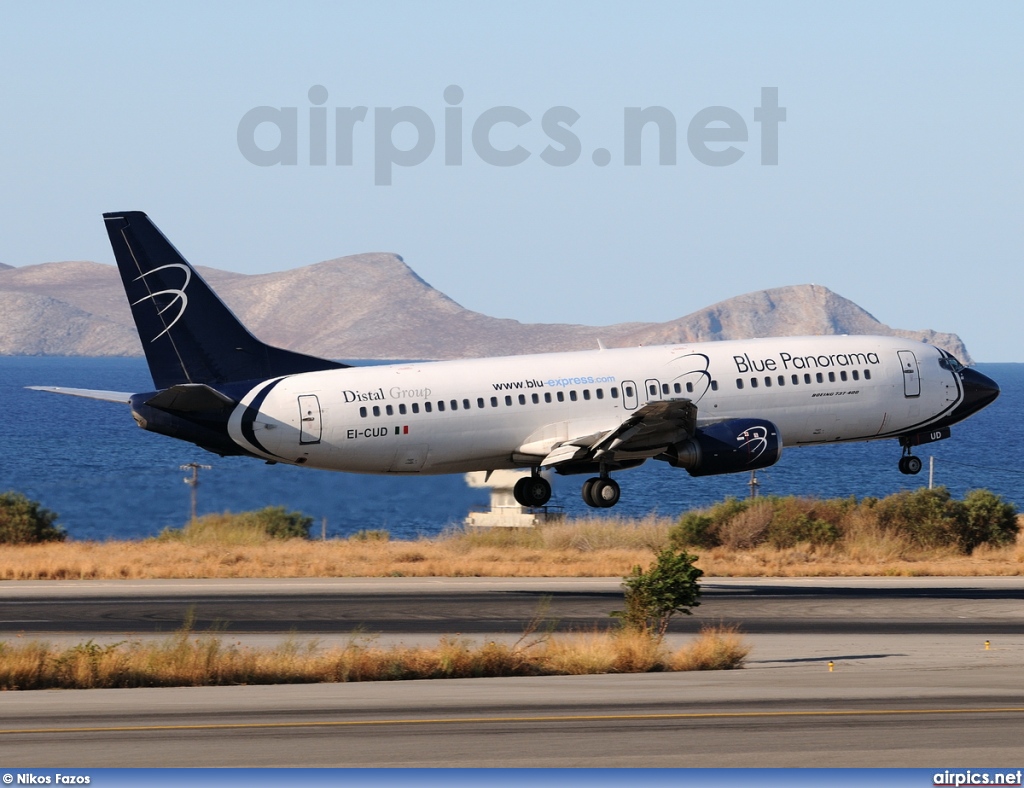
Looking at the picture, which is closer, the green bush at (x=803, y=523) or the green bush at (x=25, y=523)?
the green bush at (x=803, y=523)

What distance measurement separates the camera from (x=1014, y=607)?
45.6m

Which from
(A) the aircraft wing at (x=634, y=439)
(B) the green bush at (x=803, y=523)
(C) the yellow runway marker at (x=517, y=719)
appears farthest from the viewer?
(B) the green bush at (x=803, y=523)

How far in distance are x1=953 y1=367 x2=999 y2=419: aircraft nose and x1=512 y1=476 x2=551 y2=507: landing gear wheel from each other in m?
14.6

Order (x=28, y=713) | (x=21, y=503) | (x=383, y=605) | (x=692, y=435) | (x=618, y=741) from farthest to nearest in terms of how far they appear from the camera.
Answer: (x=21, y=503)
(x=692, y=435)
(x=383, y=605)
(x=28, y=713)
(x=618, y=741)

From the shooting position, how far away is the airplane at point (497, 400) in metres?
45.6

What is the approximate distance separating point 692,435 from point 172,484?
28.3 metres

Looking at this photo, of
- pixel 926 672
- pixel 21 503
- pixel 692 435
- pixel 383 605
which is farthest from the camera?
pixel 21 503

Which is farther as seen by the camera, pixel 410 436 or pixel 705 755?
pixel 410 436

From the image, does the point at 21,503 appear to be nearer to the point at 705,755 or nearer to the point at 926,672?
the point at 926,672

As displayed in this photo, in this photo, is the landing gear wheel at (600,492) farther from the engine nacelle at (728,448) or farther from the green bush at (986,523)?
the green bush at (986,523)

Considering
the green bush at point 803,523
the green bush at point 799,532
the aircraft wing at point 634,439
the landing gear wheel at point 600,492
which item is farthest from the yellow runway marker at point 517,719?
the green bush at point 803,523

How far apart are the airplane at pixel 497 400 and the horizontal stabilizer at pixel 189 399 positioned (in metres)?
0.06

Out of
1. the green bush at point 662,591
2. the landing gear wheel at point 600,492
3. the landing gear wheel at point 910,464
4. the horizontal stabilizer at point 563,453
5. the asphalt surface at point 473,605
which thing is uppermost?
the horizontal stabilizer at point 563,453

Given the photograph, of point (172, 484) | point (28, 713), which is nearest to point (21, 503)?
point (172, 484)
